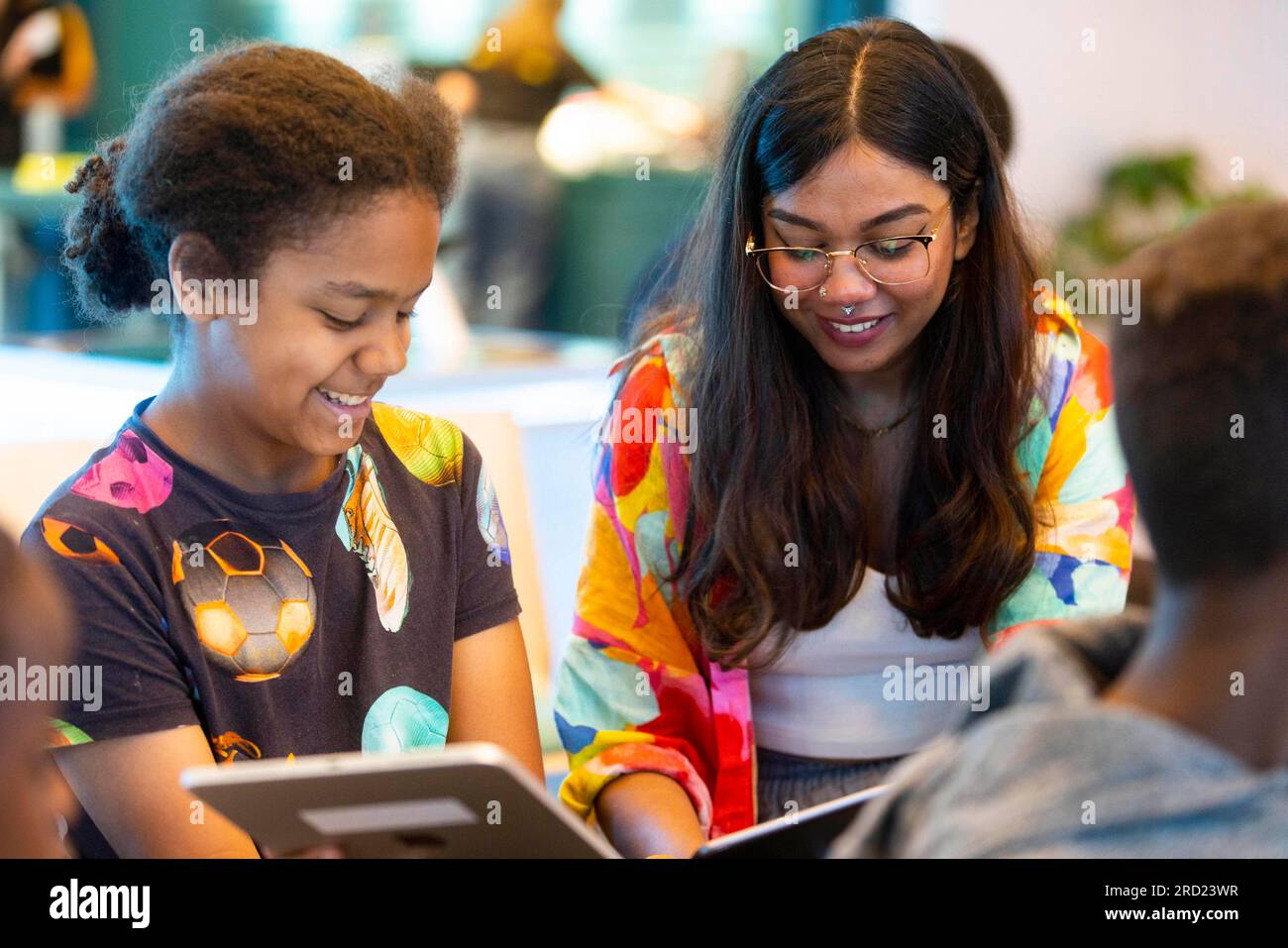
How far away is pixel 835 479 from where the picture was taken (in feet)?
4.85

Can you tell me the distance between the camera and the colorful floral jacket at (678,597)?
146cm

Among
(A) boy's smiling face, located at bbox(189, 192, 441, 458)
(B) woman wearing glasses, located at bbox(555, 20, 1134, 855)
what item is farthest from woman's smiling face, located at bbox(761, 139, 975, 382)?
(A) boy's smiling face, located at bbox(189, 192, 441, 458)

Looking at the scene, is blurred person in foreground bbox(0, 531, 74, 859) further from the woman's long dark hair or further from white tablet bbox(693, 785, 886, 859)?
the woman's long dark hair

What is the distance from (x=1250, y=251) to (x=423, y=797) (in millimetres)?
544

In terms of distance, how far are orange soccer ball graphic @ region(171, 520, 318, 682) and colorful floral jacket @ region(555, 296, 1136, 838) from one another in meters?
0.34

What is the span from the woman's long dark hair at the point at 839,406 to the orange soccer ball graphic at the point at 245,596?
0.40 metres

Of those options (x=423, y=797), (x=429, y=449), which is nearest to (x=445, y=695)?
(x=429, y=449)

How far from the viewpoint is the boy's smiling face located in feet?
3.94

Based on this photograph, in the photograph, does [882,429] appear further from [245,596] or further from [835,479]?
[245,596]

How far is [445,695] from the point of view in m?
1.37

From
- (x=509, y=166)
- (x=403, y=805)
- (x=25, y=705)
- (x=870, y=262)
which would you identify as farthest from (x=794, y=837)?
(x=509, y=166)

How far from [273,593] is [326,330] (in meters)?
0.23

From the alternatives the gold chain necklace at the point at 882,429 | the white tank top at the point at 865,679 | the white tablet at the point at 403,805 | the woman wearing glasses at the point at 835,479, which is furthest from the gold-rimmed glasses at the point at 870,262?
the white tablet at the point at 403,805
